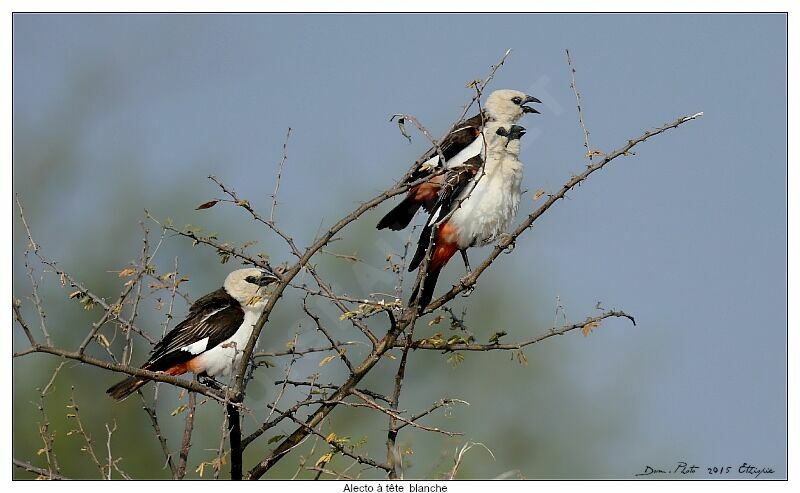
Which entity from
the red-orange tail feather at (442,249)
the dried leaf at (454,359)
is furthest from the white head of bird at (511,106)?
the dried leaf at (454,359)

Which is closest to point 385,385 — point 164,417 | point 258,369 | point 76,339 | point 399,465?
A: point 164,417

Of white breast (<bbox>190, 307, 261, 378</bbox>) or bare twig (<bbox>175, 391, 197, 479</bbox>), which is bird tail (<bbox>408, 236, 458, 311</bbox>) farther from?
bare twig (<bbox>175, 391, 197, 479</bbox>)

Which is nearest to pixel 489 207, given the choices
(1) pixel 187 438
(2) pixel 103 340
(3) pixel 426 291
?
(3) pixel 426 291

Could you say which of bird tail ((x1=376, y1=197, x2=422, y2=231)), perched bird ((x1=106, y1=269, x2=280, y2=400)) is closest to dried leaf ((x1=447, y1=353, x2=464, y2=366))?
perched bird ((x1=106, y1=269, x2=280, y2=400))

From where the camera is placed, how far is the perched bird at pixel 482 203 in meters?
5.77

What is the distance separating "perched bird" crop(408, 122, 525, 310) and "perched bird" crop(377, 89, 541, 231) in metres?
0.10

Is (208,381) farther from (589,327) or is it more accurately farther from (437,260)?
(589,327)

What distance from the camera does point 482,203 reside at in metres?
5.89

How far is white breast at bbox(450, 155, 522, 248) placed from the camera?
5.88 metres

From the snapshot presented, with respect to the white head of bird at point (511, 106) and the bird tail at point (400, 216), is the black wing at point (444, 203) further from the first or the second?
the white head of bird at point (511, 106)

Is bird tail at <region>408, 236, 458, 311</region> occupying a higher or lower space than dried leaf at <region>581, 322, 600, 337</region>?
higher

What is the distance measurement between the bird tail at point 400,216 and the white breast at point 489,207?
329 mm

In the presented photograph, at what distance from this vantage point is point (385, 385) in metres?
11.2
